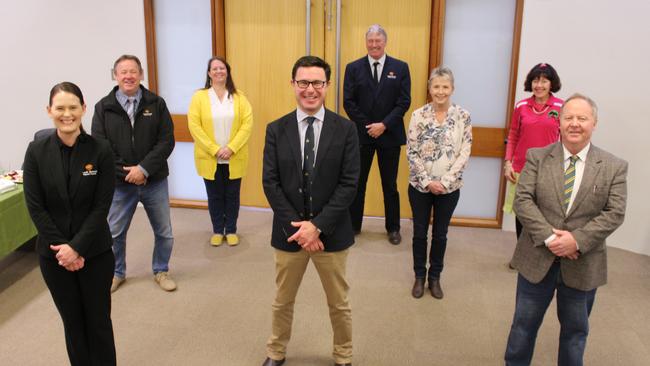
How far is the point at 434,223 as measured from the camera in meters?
3.62

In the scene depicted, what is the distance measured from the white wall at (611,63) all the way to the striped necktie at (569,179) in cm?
247

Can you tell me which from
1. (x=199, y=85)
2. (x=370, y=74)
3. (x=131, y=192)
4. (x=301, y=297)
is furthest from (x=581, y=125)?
(x=199, y=85)

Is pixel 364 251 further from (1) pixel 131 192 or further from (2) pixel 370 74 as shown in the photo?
(1) pixel 131 192

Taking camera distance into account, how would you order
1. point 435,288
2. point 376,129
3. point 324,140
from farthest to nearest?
1. point 376,129
2. point 435,288
3. point 324,140

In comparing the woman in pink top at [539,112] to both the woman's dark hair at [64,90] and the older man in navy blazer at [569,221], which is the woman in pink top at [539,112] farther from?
the woman's dark hair at [64,90]

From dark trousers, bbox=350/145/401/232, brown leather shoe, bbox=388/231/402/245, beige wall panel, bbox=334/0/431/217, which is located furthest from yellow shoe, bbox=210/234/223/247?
beige wall panel, bbox=334/0/431/217

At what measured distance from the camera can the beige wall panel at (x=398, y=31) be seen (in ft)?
16.1

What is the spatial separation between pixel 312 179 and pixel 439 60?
2788 mm

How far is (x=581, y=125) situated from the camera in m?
2.35

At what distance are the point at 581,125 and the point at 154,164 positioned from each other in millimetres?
2479

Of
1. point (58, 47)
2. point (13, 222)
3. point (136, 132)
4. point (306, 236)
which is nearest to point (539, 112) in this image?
point (306, 236)

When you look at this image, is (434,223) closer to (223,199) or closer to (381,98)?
(381,98)

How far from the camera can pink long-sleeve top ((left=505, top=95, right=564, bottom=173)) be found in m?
3.77


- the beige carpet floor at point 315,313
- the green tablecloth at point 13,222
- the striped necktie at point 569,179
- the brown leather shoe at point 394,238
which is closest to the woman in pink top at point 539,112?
the beige carpet floor at point 315,313
